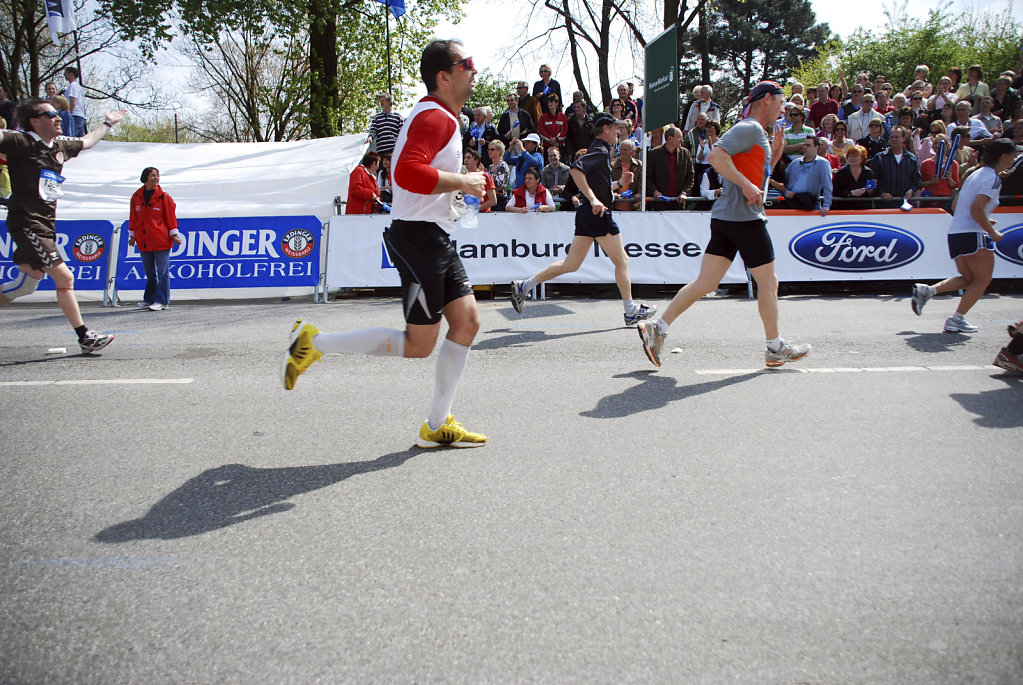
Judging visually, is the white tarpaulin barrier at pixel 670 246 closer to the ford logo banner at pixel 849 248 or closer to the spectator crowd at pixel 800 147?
the ford logo banner at pixel 849 248

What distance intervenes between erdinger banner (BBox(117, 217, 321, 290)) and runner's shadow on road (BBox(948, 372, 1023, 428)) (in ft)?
28.0

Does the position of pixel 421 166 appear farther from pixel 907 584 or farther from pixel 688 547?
pixel 907 584

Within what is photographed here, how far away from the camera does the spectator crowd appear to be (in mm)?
11766

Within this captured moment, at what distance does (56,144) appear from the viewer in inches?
253

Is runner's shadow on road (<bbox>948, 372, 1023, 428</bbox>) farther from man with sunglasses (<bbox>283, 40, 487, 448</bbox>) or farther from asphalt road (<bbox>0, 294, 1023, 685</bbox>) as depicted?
man with sunglasses (<bbox>283, 40, 487, 448</bbox>)

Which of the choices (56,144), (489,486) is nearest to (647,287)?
(56,144)

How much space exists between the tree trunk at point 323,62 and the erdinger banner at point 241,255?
14102mm

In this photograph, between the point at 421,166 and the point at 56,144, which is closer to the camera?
the point at 421,166

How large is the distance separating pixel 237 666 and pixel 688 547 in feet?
5.07

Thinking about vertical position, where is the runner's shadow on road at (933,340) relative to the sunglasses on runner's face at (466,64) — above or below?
below

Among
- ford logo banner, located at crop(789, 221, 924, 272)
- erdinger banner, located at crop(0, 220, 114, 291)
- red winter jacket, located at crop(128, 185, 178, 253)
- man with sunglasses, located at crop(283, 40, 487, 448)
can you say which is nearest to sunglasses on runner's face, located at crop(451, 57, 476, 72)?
man with sunglasses, located at crop(283, 40, 487, 448)

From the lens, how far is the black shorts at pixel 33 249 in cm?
639

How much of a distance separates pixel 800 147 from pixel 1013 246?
3.38m

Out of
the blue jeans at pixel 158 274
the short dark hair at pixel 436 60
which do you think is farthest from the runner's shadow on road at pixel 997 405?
the blue jeans at pixel 158 274
